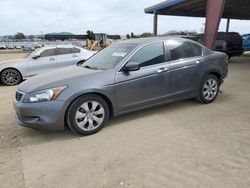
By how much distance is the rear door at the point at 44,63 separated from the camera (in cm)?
972

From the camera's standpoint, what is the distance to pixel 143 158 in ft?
11.5

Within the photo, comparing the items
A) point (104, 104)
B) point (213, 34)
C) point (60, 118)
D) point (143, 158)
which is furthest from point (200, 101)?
point (213, 34)

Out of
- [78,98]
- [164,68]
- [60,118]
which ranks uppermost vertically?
[164,68]

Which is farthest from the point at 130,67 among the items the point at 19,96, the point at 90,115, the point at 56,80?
the point at 19,96

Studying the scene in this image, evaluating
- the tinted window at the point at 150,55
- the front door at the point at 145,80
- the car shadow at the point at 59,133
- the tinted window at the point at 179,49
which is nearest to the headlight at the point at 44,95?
the car shadow at the point at 59,133

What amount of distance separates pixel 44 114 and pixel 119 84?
4.53 feet

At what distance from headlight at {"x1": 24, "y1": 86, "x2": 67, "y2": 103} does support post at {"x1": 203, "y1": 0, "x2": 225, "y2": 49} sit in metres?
7.56

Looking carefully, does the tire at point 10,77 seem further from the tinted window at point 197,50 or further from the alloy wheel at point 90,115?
the tinted window at point 197,50

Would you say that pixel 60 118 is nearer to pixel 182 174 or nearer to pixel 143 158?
pixel 143 158

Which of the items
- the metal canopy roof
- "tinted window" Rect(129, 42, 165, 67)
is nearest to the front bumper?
"tinted window" Rect(129, 42, 165, 67)

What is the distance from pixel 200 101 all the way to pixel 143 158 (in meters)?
2.90

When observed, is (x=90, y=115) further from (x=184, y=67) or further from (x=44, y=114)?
(x=184, y=67)

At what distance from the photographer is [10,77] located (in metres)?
9.50

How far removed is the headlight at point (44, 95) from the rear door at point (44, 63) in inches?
234
